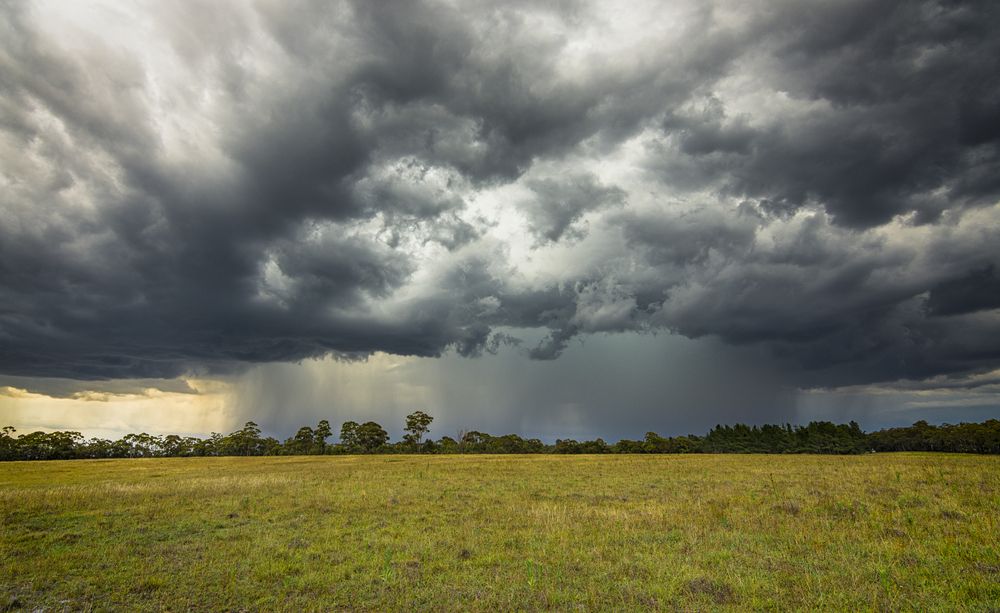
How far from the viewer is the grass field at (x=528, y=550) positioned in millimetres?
12094

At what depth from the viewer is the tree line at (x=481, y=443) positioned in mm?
133625

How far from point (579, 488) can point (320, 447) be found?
460ft

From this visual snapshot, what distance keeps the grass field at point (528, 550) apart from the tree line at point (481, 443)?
116 m

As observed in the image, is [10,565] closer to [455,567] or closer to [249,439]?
[455,567]

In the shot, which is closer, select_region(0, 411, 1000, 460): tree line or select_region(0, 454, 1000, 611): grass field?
select_region(0, 454, 1000, 611): grass field

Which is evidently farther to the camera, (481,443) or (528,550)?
(481,443)

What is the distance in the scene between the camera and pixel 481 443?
509ft

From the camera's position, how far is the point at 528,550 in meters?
16.5

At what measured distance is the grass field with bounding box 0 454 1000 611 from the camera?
1209cm

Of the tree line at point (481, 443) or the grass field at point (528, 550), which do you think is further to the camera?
the tree line at point (481, 443)

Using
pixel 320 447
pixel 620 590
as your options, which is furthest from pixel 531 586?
pixel 320 447

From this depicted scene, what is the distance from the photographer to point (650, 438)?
14425 centimetres

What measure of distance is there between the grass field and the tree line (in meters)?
116

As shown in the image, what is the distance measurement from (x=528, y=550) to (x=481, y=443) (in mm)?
143744
